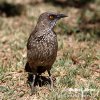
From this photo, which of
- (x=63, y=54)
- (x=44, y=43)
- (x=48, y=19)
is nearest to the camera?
(x=44, y=43)

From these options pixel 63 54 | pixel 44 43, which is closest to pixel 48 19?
pixel 44 43

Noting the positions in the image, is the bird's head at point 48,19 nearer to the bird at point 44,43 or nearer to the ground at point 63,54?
the bird at point 44,43

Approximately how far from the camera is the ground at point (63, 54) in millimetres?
6938

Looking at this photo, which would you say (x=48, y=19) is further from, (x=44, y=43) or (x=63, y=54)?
(x=63, y=54)

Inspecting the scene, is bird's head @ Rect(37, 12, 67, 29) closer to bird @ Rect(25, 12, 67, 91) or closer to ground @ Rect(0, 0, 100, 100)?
bird @ Rect(25, 12, 67, 91)

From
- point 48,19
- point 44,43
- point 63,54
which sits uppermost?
point 48,19

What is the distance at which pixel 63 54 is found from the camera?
8.77 meters

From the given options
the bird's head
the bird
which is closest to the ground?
the bird

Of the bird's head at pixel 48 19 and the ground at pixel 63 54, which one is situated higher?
the bird's head at pixel 48 19

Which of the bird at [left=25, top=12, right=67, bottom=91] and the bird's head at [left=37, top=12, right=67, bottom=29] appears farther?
the bird's head at [left=37, top=12, right=67, bottom=29]

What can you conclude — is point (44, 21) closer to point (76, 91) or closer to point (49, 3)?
point (76, 91)

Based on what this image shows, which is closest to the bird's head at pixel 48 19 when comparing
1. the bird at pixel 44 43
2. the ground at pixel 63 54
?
the bird at pixel 44 43

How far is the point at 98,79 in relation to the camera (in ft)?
24.8

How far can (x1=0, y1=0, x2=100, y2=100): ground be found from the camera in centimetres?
694
